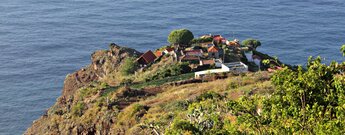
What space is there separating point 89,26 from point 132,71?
8241cm

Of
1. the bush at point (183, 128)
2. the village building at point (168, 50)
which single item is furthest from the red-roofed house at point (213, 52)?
the bush at point (183, 128)

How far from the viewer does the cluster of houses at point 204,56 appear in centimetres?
6825

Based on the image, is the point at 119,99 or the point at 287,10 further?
the point at 287,10

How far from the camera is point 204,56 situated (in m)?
75.1

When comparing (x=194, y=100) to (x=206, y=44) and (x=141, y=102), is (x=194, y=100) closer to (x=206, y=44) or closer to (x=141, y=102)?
(x=141, y=102)

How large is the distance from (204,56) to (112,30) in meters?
78.5

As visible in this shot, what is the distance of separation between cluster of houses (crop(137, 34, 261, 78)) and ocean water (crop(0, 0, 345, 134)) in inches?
1162

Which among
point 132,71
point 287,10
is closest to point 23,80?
point 132,71

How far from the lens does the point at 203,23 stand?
152m

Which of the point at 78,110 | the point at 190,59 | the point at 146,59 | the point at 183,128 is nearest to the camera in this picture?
the point at 183,128

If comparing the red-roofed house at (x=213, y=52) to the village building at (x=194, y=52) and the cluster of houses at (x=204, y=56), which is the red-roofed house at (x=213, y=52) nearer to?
the cluster of houses at (x=204, y=56)

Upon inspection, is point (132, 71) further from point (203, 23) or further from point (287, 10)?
point (287, 10)

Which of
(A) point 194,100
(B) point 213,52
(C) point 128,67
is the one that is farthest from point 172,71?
(A) point 194,100

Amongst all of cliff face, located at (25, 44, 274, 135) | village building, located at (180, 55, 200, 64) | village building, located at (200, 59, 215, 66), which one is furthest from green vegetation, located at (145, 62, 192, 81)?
village building, located at (180, 55, 200, 64)
